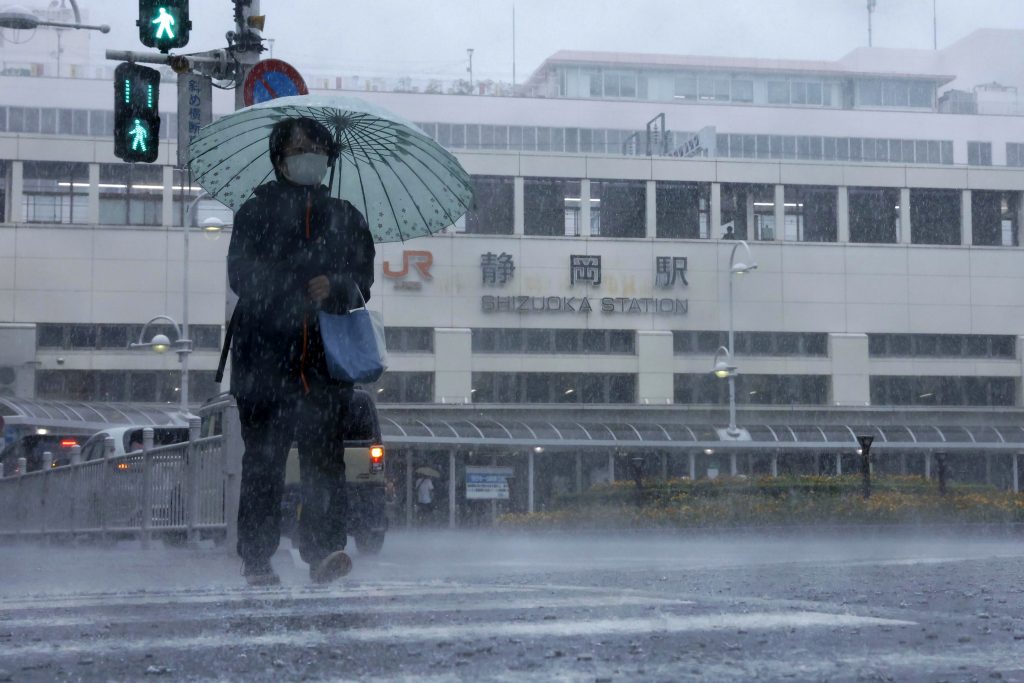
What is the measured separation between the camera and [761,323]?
46.3m

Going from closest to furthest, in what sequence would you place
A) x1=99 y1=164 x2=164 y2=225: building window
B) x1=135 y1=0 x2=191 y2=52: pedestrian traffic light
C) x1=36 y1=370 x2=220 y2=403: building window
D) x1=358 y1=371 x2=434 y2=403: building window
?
1. x1=135 y1=0 x2=191 y2=52: pedestrian traffic light
2. x1=36 y1=370 x2=220 y2=403: building window
3. x1=358 y1=371 x2=434 y2=403: building window
4. x1=99 y1=164 x2=164 y2=225: building window

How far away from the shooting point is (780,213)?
1882 inches

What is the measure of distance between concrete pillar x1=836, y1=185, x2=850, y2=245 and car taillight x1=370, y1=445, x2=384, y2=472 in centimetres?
3725

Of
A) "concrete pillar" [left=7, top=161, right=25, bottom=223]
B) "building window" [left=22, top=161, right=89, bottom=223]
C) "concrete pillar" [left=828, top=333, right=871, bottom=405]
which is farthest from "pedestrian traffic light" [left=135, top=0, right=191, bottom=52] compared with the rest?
"concrete pillar" [left=828, top=333, right=871, bottom=405]

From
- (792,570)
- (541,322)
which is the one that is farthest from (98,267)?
(792,570)

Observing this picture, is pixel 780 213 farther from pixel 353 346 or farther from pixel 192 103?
pixel 353 346

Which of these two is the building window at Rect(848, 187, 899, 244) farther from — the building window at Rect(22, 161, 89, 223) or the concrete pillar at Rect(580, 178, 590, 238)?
the building window at Rect(22, 161, 89, 223)

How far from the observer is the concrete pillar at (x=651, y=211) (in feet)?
153

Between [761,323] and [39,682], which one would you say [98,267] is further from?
[39,682]

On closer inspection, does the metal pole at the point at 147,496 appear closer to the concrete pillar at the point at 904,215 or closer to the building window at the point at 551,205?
the building window at the point at 551,205

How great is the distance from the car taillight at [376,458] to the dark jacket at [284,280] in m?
7.77

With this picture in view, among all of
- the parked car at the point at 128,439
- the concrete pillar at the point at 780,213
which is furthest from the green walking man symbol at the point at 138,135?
the concrete pillar at the point at 780,213

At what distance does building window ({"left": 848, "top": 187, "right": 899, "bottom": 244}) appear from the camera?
4816 cm

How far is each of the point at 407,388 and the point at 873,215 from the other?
1850 cm
